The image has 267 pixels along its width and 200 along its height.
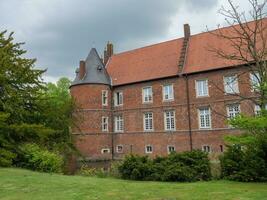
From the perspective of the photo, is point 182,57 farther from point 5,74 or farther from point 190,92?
point 5,74

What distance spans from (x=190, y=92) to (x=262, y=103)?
1685 centimetres

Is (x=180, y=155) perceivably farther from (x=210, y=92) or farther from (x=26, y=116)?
(x=210, y=92)

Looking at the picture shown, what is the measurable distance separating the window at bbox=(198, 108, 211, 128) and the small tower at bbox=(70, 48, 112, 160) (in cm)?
1000

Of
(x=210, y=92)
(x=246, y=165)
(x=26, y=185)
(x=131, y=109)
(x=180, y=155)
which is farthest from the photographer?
(x=131, y=109)

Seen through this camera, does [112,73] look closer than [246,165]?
No

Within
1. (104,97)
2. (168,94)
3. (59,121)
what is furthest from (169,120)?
(59,121)

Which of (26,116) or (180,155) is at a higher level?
(26,116)

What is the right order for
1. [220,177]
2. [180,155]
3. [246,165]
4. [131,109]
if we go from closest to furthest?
1. [246,165]
2. [220,177]
3. [180,155]
4. [131,109]

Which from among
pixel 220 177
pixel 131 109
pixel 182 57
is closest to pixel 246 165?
pixel 220 177

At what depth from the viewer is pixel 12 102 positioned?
1694 cm

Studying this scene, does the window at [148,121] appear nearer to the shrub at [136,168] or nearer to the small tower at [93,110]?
the small tower at [93,110]

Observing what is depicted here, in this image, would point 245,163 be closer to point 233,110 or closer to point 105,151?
point 233,110

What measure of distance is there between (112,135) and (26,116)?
1690cm

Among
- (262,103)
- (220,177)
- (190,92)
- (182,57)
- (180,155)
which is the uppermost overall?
(182,57)
